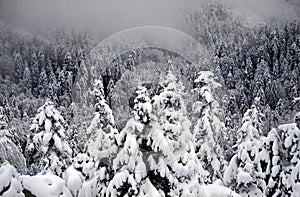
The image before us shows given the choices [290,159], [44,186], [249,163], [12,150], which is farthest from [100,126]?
[290,159]

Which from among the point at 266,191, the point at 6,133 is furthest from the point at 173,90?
the point at 6,133

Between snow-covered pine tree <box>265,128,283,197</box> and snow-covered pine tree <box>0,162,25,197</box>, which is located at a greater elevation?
snow-covered pine tree <box>265,128,283,197</box>

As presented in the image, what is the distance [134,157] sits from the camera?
40.1ft

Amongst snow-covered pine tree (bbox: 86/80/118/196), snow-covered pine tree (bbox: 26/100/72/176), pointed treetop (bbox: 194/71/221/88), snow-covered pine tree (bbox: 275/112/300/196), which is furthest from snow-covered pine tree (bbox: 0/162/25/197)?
pointed treetop (bbox: 194/71/221/88)

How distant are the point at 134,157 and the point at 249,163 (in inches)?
405

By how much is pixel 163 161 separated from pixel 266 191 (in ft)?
30.9

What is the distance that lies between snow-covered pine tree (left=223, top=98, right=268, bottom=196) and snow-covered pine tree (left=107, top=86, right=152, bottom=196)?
936 cm

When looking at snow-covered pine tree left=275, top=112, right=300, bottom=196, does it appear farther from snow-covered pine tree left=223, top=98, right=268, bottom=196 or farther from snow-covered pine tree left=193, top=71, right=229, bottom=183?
snow-covered pine tree left=193, top=71, right=229, bottom=183

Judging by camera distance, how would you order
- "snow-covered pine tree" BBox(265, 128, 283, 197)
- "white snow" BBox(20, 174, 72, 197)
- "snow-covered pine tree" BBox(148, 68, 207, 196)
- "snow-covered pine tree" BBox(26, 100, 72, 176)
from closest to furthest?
"snow-covered pine tree" BBox(148, 68, 207, 196), "white snow" BBox(20, 174, 72, 197), "snow-covered pine tree" BBox(265, 128, 283, 197), "snow-covered pine tree" BBox(26, 100, 72, 176)

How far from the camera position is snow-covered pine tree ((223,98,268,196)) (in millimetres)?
20734

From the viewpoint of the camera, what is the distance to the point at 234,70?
644 ft

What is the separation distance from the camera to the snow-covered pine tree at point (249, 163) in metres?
20.7

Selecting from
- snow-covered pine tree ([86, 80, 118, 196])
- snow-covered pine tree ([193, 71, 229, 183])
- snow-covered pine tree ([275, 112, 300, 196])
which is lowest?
snow-covered pine tree ([275, 112, 300, 196])

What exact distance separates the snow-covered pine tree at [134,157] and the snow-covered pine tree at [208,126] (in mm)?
13476
